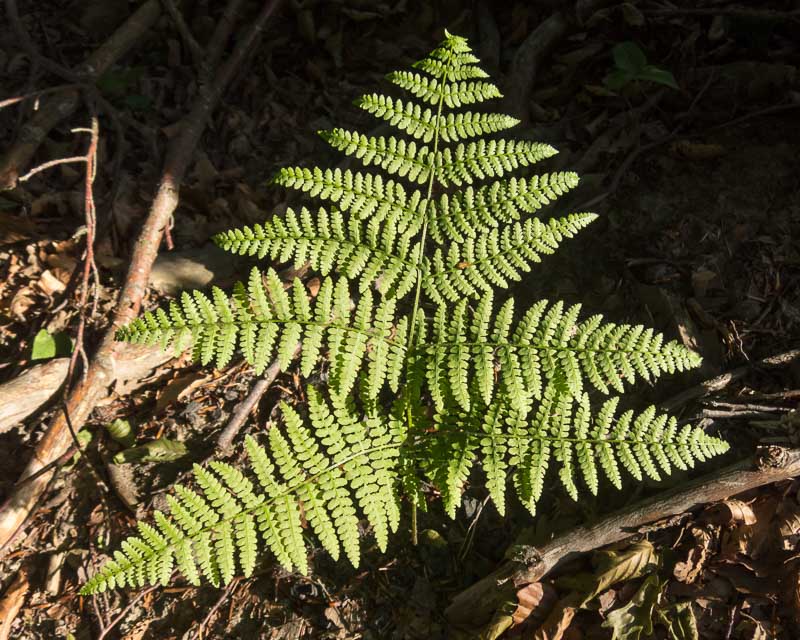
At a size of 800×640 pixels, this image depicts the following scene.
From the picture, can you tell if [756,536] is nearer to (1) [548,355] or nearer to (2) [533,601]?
(2) [533,601]

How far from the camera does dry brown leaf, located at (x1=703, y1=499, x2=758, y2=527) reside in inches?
105

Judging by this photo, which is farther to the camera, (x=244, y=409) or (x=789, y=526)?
(x=244, y=409)

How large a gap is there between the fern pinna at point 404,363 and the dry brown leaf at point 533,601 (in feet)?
1.83

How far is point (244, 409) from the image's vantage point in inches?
130

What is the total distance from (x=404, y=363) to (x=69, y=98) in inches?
145

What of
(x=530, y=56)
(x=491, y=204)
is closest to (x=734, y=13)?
(x=530, y=56)

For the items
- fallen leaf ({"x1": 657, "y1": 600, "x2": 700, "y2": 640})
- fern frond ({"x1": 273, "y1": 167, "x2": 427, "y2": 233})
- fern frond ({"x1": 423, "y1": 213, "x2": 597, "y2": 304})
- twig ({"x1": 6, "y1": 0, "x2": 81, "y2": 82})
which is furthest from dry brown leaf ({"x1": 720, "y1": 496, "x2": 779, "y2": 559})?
twig ({"x1": 6, "y1": 0, "x2": 81, "y2": 82})

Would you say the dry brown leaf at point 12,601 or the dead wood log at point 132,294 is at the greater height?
the dead wood log at point 132,294

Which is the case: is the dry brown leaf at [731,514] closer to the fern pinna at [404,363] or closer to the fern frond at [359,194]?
the fern pinna at [404,363]

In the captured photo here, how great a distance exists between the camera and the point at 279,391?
344 centimetres

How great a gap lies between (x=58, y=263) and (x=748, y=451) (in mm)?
4394

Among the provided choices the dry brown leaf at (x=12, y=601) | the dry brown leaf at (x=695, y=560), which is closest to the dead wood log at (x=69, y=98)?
the dry brown leaf at (x=12, y=601)

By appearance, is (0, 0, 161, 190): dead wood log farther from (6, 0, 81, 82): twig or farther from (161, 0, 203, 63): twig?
(161, 0, 203, 63): twig

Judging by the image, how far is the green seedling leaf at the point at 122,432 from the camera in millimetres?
3387
